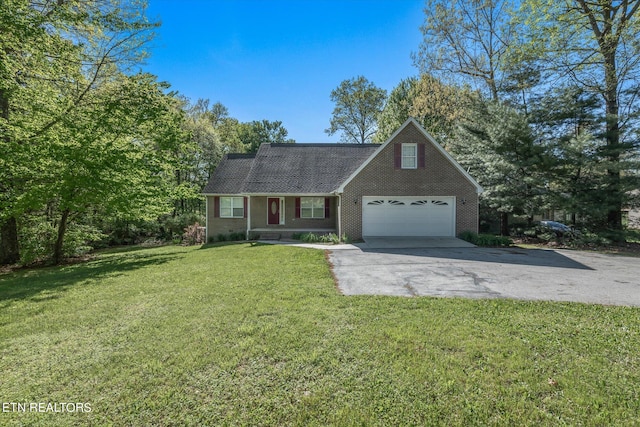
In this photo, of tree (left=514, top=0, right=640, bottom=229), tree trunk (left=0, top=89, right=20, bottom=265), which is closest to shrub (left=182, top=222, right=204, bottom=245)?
tree trunk (left=0, top=89, right=20, bottom=265)

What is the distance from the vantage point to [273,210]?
57.9ft

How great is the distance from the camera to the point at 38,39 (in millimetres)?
10453

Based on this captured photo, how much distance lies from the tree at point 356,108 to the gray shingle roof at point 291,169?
56.1 feet

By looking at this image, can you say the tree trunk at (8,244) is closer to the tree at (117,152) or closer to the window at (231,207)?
the tree at (117,152)

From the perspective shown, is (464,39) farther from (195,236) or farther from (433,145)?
(195,236)

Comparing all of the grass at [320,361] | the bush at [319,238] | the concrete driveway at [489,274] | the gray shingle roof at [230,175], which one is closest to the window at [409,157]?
the bush at [319,238]

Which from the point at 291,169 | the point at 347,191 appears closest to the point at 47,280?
the point at 347,191

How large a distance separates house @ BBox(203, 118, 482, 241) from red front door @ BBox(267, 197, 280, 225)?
0.19 feet

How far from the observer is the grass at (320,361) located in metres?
2.80

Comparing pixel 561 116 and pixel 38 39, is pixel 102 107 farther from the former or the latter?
pixel 561 116

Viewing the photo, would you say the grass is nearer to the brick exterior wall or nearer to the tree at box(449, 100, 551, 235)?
the brick exterior wall

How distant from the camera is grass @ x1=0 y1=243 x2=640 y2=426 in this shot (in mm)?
2803

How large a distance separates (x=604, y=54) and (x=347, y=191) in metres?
14.7

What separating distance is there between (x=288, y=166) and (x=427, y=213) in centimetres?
880
